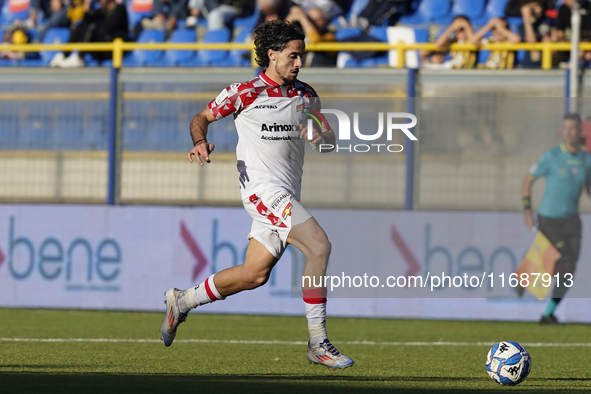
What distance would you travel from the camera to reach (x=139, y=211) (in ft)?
38.1

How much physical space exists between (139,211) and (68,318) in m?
1.66

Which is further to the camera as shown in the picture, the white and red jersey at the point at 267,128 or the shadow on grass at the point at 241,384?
the white and red jersey at the point at 267,128

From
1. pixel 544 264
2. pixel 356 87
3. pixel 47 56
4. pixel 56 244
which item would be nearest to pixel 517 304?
pixel 544 264

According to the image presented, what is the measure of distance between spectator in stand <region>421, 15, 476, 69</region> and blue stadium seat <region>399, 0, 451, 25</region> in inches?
67.0

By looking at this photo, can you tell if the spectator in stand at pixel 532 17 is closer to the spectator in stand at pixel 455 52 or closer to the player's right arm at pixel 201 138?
the spectator in stand at pixel 455 52

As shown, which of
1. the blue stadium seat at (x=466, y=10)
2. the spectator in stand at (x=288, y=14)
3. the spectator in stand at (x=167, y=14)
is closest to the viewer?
the spectator in stand at (x=288, y=14)

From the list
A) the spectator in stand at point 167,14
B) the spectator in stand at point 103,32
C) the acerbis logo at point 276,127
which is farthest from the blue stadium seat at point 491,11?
the acerbis logo at point 276,127

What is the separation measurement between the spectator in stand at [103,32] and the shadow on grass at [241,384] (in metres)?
9.14

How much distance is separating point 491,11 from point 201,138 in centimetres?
966

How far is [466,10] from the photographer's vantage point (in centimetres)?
1463

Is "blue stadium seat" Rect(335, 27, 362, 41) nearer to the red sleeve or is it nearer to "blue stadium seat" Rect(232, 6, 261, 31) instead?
"blue stadium seat" Rect(232, 6, 261, 31)

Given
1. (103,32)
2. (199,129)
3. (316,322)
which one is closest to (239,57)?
(103,32)

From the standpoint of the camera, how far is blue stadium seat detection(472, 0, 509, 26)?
14234mm

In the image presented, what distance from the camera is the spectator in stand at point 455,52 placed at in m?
12.0
